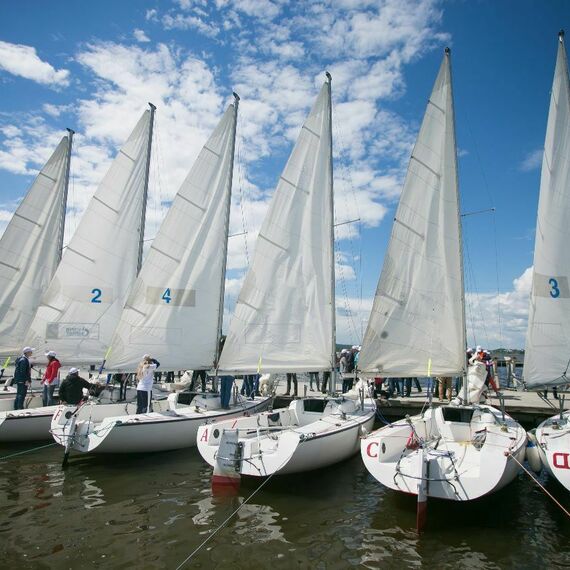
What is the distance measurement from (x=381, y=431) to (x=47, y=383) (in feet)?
36.6

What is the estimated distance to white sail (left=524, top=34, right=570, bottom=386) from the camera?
35.6 ft

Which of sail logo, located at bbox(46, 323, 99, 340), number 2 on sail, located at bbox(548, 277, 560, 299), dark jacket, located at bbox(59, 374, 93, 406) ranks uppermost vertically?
number 2 on sail, located at bbox(548, 277, 560, 299)

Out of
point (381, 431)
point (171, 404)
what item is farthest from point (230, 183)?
point (381, 431)

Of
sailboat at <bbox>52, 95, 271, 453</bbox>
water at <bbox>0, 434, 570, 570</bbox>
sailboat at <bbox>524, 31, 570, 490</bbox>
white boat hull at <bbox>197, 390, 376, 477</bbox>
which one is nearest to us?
water at <bbox>0, 434, 570, 570</bbox>

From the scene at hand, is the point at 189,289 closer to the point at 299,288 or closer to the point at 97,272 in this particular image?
the point at 299,288

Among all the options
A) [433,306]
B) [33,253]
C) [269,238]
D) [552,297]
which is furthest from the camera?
[33,253]

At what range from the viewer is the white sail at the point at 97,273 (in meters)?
16.5

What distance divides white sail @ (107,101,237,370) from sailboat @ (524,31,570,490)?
31.5 ft

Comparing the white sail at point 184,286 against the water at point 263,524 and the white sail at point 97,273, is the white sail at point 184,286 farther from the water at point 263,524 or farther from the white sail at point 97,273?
the water at point 263,524

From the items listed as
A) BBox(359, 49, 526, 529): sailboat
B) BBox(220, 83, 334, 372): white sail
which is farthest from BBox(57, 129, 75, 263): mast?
BBox(359, 49, 526, 529): sailboat

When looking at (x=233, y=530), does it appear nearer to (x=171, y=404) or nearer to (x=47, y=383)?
(x=171, y=404)

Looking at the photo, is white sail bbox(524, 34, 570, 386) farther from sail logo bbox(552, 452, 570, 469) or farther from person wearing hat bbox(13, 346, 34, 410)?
person wearing hat bbox(13, 346, 34, 410)

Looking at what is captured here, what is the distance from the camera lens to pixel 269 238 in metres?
14.0

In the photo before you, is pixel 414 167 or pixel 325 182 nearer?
pixel 414 167
